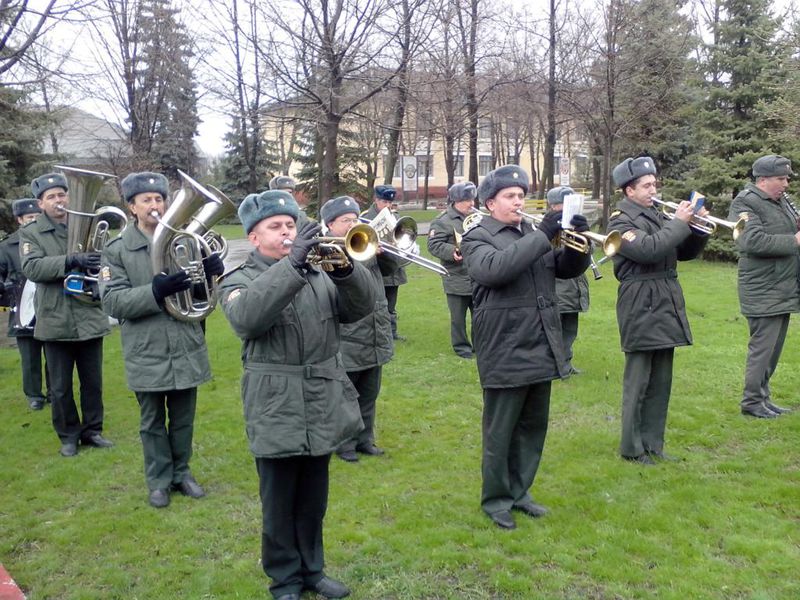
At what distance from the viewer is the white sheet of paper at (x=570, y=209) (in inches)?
160

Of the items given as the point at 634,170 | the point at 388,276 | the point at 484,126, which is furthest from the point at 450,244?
the point at 484,126

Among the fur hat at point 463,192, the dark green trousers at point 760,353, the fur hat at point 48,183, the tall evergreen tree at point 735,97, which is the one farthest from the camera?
the tall evergreen tree at point 735,97

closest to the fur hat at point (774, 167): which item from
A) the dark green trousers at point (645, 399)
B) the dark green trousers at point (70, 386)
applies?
the dark green trousers at point (645, 399)

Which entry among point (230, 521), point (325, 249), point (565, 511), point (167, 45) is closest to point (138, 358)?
point (230, 521)

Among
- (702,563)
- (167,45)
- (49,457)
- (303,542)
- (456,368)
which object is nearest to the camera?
(303,542)

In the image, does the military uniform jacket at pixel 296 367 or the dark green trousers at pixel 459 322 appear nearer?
the military uniform jacket at pixel 296 367

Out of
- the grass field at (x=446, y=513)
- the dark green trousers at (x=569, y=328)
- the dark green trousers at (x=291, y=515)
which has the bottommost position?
the grass field at (x=446, y=513)

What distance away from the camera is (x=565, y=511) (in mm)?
4801

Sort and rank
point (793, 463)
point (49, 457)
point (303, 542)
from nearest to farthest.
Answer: point (303, 542) → point (793, 463) → point (49, 457)

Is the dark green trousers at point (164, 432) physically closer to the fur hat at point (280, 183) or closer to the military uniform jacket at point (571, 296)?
the fur hat at point (280, 183)

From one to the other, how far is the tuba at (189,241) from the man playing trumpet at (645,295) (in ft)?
9.21

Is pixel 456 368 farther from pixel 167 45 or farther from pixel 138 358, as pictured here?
pixel 167 45

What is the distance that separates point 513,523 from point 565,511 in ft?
1.41

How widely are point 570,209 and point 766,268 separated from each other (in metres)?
3.41
